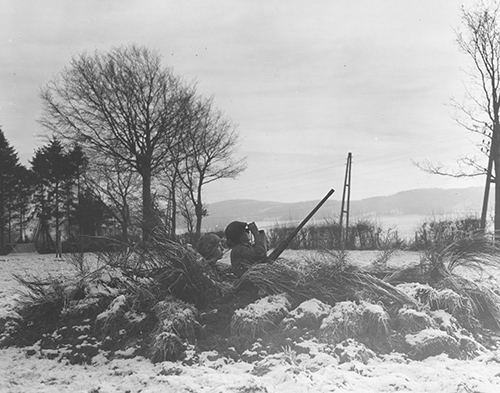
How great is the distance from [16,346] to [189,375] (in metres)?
2.32

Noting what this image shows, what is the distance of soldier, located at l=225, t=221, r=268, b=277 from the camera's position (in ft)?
20.9

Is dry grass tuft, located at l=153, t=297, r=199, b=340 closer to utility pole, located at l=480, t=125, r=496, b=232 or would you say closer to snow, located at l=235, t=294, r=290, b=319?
snow, located at l=235, t=294, r=290, b=319

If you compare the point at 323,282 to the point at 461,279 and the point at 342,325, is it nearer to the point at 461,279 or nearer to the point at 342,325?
the point at 342,325

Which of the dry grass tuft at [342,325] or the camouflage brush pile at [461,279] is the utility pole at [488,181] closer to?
the camouflage brush pile at [461,279]

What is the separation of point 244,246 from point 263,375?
2635 millimetres

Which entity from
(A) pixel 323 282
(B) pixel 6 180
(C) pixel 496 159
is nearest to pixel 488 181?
(C) pixel 496 159

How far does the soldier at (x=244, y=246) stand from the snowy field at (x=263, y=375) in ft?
6.46

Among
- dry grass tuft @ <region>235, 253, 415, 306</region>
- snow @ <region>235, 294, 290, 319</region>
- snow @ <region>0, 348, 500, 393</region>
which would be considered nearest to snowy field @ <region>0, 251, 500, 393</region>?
snow @ <region>0, 348, 500, 393</region>

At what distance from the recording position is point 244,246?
645cm

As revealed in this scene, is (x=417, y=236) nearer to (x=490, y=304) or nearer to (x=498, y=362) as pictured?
(x=490, y=304)

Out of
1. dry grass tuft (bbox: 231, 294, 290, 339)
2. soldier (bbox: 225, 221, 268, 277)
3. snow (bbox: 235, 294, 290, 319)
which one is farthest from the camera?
soldier (bbox: 225, 221, 268, 277)

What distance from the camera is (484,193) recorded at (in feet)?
61.6

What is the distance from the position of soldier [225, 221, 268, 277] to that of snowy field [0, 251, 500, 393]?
197cm

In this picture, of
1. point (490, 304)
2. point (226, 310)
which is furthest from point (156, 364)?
point (490, 304)
